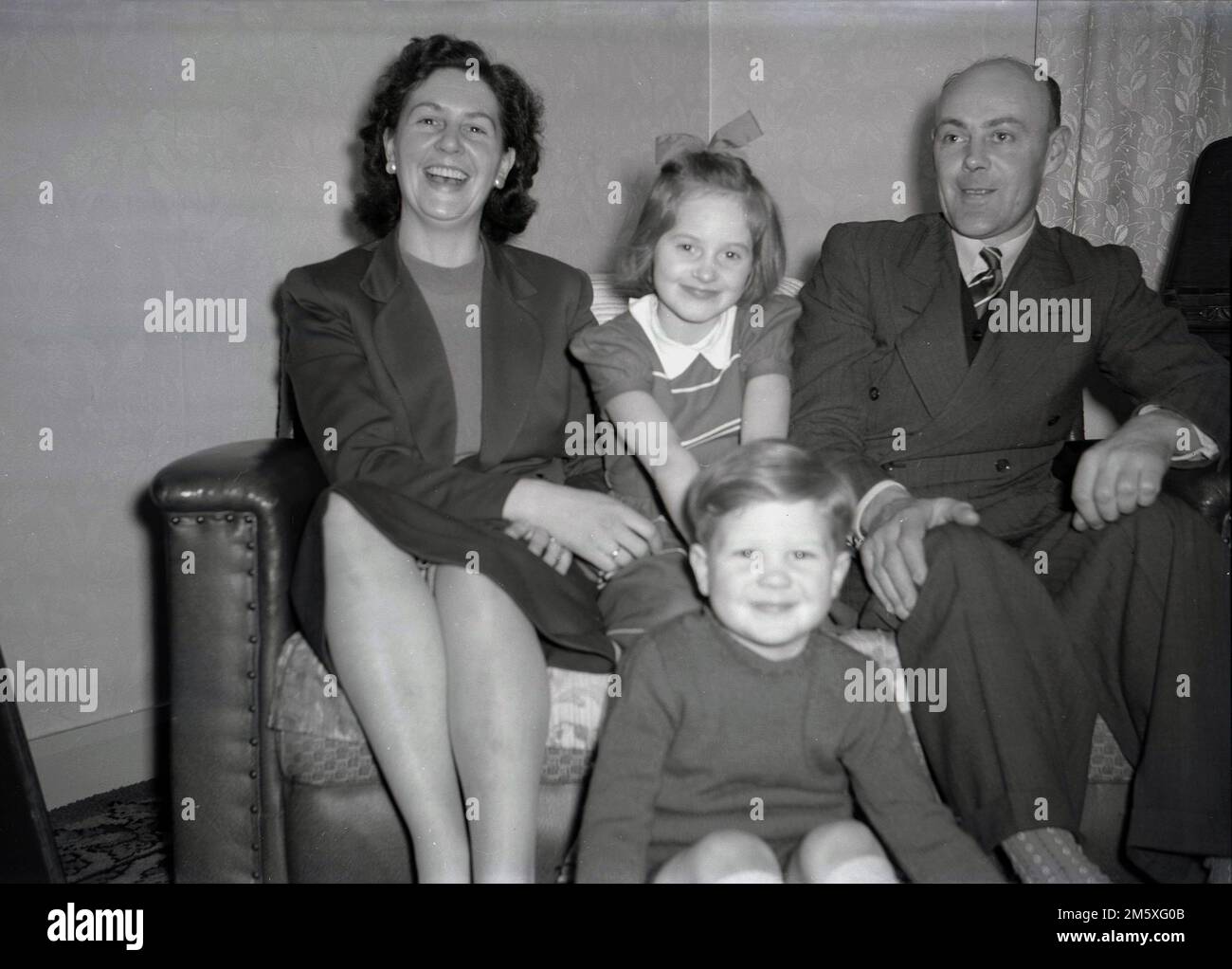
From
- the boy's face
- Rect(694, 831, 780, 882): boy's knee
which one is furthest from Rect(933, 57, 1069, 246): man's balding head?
Rect(694, 831, 780, 882): boy's knee

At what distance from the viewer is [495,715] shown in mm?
1386

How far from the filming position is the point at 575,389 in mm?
1820

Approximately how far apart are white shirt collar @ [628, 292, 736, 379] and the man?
0.14 m

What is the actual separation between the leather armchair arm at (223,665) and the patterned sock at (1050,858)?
922mm

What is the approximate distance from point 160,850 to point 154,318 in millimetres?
932

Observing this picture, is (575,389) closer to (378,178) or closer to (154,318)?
(378,178)

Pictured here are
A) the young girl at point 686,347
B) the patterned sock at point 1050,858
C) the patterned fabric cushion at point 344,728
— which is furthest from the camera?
the young girl at point 686,347

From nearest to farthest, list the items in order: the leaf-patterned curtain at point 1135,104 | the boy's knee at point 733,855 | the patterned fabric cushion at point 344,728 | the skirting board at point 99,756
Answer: the boy's knee at point 733,855 → the patterned fabric cushion at point 344,728 → the skirting board at point 99,756 → the leaf-patterned curtain at point 1135,104

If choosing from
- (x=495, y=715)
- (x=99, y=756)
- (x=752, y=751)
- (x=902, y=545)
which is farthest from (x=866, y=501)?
(x=99, y=756)

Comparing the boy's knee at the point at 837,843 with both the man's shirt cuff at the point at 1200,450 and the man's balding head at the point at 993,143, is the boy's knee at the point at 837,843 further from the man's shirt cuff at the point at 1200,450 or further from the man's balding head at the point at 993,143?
the man's balding head at the point at 993,143

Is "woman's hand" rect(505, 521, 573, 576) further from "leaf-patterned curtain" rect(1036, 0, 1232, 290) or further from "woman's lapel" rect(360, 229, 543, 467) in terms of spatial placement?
"leaf-patterned curtain" rect(1036, 0, 1232, 290)

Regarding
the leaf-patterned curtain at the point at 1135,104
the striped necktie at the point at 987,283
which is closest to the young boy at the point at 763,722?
the striped necktie at the point at 987,283

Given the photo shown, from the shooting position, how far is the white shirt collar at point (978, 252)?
1.80m

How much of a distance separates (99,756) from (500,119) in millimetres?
1359
